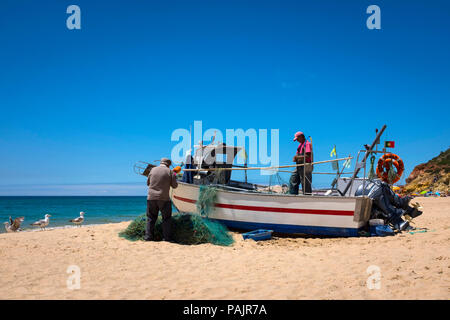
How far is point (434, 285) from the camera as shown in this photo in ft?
13.0

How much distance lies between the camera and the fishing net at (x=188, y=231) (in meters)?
7.71

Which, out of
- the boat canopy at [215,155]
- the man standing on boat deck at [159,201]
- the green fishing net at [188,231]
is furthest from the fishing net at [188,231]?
the boat canopy at [215,155]

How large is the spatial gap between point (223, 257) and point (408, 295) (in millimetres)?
3351

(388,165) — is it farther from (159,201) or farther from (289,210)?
(159,201)

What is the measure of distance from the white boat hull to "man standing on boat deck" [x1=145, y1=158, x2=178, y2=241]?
2.17 metres

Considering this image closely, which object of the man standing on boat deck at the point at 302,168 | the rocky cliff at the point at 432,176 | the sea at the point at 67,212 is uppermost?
the man standing on boat deck at the point at 302,168

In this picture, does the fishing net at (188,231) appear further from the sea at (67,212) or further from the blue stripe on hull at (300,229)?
the sea at (67,212)

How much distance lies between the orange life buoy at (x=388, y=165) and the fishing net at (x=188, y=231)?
497 cm

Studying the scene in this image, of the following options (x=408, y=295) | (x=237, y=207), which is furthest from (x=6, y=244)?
(x=408, y=295)

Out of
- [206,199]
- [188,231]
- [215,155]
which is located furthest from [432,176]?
[188,231]

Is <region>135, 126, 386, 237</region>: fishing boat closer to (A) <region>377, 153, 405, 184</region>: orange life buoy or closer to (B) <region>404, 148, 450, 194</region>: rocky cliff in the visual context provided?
(A) <region>377, 153, 405, 184</region>: orange life buoy

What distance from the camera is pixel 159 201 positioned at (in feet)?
24.8

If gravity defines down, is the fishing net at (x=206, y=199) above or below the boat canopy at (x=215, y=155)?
below

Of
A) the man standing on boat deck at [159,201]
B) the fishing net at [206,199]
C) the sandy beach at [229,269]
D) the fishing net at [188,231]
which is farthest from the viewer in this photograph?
the fishing net at [206,199]
